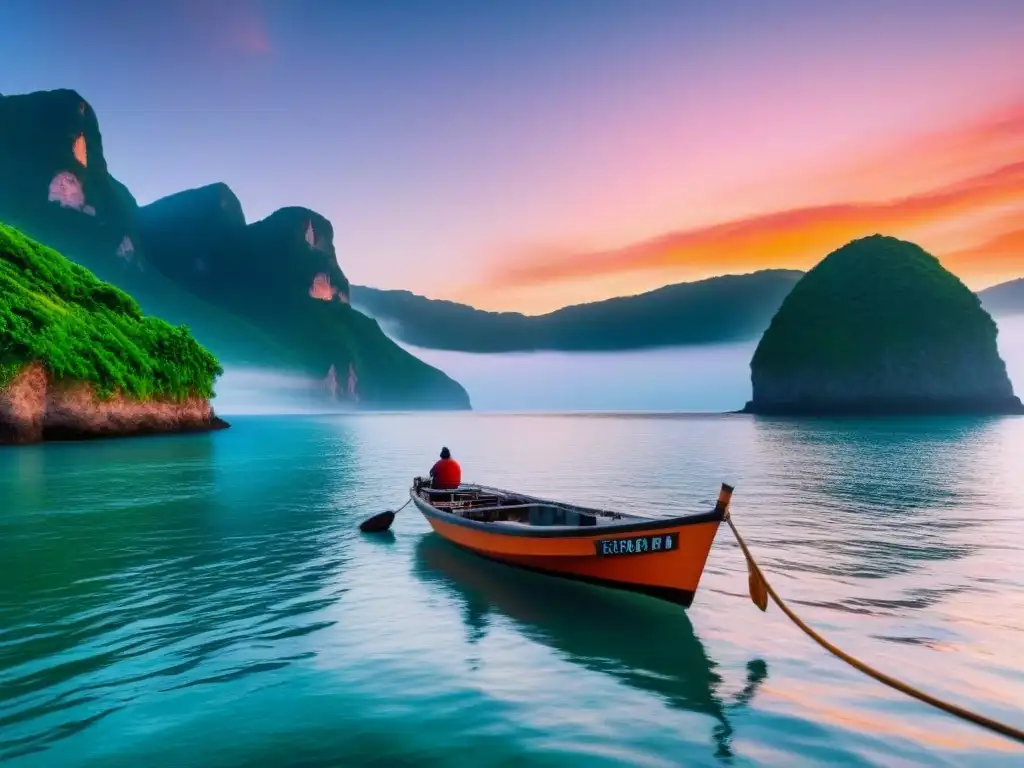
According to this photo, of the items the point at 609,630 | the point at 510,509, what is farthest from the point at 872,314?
the point at 609,630

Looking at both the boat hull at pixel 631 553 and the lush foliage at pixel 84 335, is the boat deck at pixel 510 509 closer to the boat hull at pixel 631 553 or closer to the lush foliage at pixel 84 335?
the boat hull at pixel 631 553

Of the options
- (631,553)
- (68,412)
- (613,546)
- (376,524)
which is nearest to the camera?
(631,553)

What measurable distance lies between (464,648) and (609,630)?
95.6 inches

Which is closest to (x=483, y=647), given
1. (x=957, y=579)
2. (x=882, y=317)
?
(x=957, y=579)

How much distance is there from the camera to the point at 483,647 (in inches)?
366

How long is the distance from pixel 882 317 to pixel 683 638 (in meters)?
169

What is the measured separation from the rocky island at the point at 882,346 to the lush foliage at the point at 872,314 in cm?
23

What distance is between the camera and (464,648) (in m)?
9.25

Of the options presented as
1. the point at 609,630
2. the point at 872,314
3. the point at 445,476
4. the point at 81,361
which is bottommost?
the point at 609,630

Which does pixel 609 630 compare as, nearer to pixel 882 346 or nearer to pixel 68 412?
pixel 68 412

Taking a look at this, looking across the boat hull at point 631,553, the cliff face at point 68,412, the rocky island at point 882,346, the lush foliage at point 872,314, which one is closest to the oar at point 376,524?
the boat hull at point 631,553

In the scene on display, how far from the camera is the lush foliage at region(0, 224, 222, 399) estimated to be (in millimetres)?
47719

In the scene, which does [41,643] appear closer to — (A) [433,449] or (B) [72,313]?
(A) [433,449]

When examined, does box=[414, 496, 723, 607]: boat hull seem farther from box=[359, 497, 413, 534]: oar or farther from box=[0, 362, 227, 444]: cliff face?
box=[0, 362, 227, 444]: cliff face
